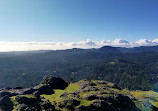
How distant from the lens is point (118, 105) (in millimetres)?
57844

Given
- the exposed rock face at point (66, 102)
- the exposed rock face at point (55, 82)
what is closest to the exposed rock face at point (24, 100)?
the exposed rock face at point (66, 102)

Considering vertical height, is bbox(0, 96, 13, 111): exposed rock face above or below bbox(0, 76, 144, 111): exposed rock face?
above

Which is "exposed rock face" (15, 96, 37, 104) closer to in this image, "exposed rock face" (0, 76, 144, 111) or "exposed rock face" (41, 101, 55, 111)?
"exposed rock face" (0, 76, 144, 111)

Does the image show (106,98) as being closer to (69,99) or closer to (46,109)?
(69,99)

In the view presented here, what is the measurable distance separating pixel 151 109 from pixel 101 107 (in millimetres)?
35217

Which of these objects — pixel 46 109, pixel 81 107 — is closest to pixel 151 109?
pixel 81 107

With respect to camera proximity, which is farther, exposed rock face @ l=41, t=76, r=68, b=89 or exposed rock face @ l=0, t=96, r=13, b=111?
exposed rock face @ l=41, t=76, r=68, b=89

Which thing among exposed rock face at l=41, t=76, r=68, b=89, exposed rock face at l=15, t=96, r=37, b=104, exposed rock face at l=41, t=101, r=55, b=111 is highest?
exposed rock face at l=15, t=96, r=37, b=104

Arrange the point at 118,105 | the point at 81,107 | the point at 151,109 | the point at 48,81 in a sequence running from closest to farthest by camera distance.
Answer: the point at 81,107
the point at 118,105
the point at 151,109
the point at 48,81

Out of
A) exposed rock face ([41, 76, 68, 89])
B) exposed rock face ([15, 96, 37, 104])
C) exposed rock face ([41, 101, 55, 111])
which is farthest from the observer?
exposed rock face ([41, 76, 68, 89])

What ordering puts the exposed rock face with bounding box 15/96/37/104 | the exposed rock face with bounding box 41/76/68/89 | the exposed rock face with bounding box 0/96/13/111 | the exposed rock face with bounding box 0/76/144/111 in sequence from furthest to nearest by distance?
the exposed rock face with bounding box 41/76/68/89 < the exposed rock face with bounding box 15/96/37/104 < the exposed rock face with bounding box 0/76/144/111 < the exposed rock face with bounding box 0/96/13/111

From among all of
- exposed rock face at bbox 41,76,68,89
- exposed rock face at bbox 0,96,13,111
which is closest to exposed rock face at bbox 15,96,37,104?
exposed rock face at bbox 0,96,13,111

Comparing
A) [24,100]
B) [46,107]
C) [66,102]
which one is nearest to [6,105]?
[24,100]

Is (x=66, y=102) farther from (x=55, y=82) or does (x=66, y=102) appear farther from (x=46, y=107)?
(x=55, y=82)
